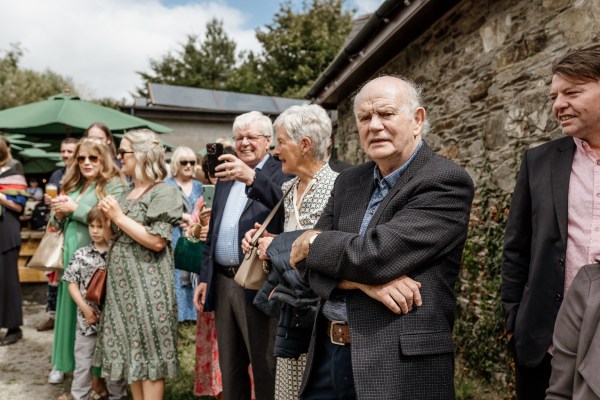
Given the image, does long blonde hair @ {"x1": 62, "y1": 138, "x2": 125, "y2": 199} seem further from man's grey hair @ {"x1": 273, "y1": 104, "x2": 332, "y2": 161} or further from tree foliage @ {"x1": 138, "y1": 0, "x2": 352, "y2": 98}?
tree foliage @ {"x1": 138, "y1": 0, "x2": 352, "y2": 98}

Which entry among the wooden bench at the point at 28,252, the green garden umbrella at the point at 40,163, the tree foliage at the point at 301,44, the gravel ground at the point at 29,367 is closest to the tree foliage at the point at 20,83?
the tree foliage at the point at 301,44

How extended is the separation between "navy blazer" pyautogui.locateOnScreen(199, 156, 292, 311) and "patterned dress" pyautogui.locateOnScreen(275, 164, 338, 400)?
0.21 m

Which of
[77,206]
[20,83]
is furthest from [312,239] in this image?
[20,83]

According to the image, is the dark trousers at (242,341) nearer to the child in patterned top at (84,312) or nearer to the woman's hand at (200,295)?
the woman's hand at (200,295)

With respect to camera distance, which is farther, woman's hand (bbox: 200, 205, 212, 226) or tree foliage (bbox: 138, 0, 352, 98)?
tree foliage (bbox: 138, 0, 352, 98)

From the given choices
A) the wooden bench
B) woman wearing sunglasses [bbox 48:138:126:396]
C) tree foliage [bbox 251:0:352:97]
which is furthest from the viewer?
tree foliage [bbox 251:0:352:97]

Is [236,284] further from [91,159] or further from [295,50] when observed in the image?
[295,50]

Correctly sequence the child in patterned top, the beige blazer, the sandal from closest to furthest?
1. the beige blazer
2. the child in patterned top
3. the sandal

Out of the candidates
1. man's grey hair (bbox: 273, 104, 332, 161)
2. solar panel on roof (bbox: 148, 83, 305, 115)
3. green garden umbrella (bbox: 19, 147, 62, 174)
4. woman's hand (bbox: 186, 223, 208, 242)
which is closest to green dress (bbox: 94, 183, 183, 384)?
woman's hand (bbox: 186, 223, 208, 242)

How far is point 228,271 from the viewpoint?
3.30m

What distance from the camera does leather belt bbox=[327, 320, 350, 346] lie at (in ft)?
6.54

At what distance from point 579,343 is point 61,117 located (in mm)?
6078

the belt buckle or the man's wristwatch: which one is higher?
the man's wristwatch

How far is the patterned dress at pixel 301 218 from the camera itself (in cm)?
253
